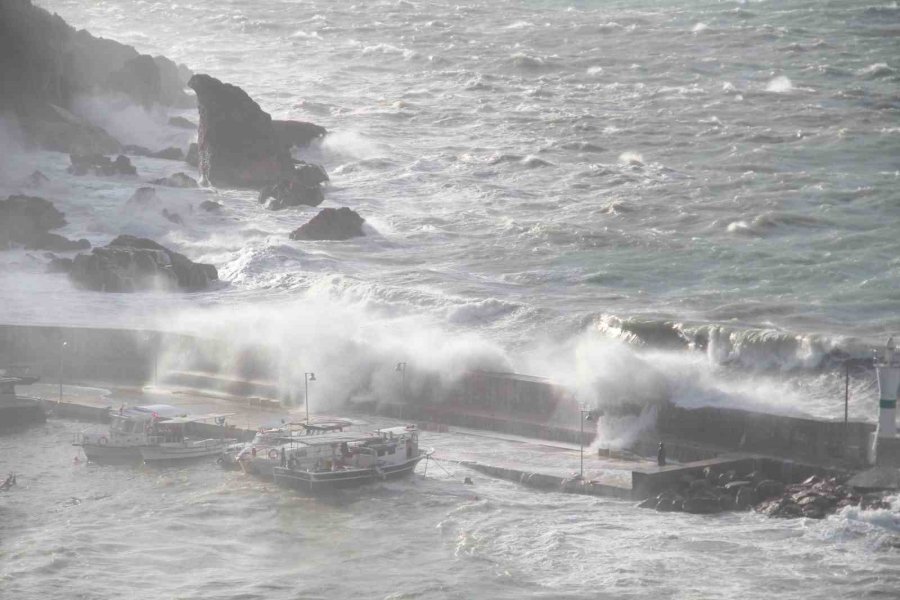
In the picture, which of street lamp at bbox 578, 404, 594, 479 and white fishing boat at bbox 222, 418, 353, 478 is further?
street lamp at bbox 578, 404, 594, 479

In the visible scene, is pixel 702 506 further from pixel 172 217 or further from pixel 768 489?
pixel 172 217

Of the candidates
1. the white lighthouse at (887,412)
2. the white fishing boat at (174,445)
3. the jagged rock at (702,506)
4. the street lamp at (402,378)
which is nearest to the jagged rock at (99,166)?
the street lamp at (402,378)

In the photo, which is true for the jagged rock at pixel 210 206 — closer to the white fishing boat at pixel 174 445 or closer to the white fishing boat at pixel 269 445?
the white fishing boat at pixel 174 445

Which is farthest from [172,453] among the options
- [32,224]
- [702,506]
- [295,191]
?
[295,191]

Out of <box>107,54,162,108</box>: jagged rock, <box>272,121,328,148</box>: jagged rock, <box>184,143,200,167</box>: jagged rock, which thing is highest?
<box>107,54,162,108</box>: jagged rock

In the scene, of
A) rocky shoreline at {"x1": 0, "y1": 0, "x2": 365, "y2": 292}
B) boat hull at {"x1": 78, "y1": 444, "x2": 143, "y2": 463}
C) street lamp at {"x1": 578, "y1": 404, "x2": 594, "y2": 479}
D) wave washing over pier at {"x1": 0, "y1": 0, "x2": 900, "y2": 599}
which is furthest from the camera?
rocky shoreline at {"x1": 0, "y1": 0, "x2": 365, "y2": 292}

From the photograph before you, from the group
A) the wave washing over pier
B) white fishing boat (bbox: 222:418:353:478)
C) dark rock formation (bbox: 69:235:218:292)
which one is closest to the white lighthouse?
the wave washing over pier

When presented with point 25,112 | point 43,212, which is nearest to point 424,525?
point 43,212

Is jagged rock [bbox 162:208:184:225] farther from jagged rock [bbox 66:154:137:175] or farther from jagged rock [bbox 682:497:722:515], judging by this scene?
jagged rock [bbox 682:497:722:515]
